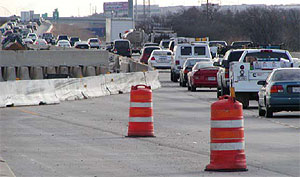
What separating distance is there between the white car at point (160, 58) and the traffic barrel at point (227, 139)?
44949 mm

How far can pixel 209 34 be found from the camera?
133 m

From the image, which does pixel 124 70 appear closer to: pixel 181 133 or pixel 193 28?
pixel 181 133

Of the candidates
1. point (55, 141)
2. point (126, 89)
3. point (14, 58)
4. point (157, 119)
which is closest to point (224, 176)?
point (55, 141)

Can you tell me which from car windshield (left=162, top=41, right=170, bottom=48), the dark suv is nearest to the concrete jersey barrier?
the dark suv

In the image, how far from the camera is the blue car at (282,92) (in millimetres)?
21047

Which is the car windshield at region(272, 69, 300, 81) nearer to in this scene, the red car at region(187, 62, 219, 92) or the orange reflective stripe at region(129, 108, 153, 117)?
the orange reflective stripe at region(129, 108, 153, 117)

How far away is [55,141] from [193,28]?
412 ft

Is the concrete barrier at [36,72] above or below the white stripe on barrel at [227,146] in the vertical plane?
below

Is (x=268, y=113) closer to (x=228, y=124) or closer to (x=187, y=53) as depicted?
(x=228, y=124)

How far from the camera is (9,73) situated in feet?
163

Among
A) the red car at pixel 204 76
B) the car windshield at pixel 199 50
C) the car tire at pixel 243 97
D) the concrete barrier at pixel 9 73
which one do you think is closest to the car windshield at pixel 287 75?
the car tire at pixel 243 97

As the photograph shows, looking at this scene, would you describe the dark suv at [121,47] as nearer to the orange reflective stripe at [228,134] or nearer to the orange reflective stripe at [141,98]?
the orange reflective stripe at [141,98]

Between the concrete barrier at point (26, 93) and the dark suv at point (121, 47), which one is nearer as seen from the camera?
the concrete barrier at point (26, 93)

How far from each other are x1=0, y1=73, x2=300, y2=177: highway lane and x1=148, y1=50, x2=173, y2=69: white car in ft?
102
